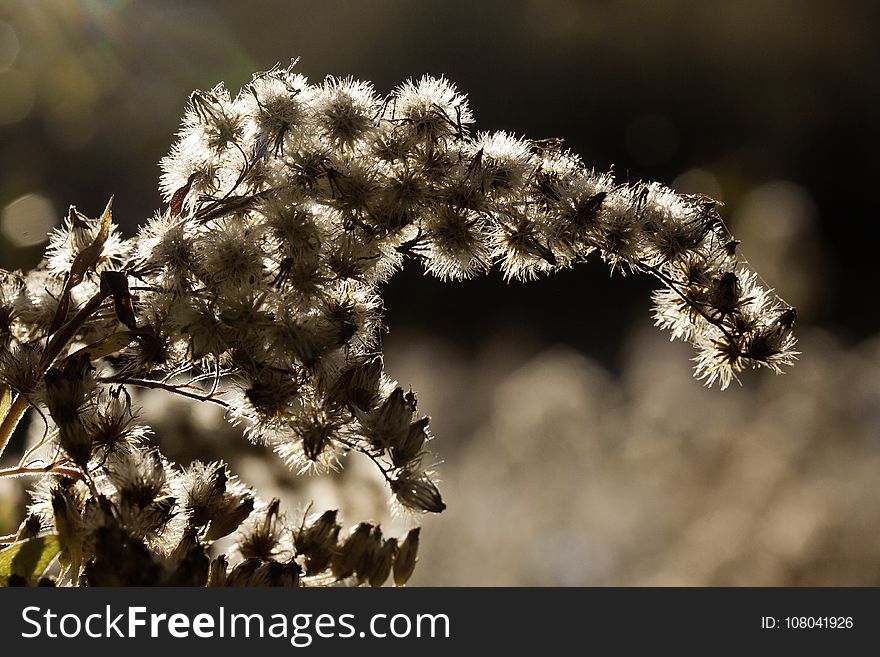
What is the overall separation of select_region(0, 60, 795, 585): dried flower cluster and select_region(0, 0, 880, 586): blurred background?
0.25m

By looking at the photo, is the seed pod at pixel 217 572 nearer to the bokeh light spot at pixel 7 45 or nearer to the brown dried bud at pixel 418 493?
the brown dried bud at pixel 418 493

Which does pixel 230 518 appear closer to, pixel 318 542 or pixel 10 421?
pixel 318 542

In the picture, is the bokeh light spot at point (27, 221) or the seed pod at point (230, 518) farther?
the bokeh light spot at point (27, 221)

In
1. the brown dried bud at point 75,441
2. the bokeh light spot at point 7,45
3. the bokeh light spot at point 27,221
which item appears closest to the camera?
the brown dried bud at point 75,441

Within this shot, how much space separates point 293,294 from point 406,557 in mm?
216

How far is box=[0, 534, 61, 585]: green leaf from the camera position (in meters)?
0.59

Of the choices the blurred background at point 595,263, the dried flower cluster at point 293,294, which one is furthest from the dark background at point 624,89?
the dried flower cluster at point 293,294

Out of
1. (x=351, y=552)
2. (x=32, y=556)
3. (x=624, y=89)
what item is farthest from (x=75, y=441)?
(x=624, y=89)

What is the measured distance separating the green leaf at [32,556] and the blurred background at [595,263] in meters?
0.30

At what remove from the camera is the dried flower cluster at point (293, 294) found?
1.97 feet

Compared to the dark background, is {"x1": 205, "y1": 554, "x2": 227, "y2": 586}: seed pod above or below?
below

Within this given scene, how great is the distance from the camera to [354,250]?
0.65 metres

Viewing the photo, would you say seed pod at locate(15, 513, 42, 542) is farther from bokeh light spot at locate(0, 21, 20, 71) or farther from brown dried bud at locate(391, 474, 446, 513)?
bokeh light spot at locate(0, 21, 20, 71)

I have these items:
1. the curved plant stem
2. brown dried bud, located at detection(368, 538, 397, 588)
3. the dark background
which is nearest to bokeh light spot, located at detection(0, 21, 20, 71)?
the dark background
